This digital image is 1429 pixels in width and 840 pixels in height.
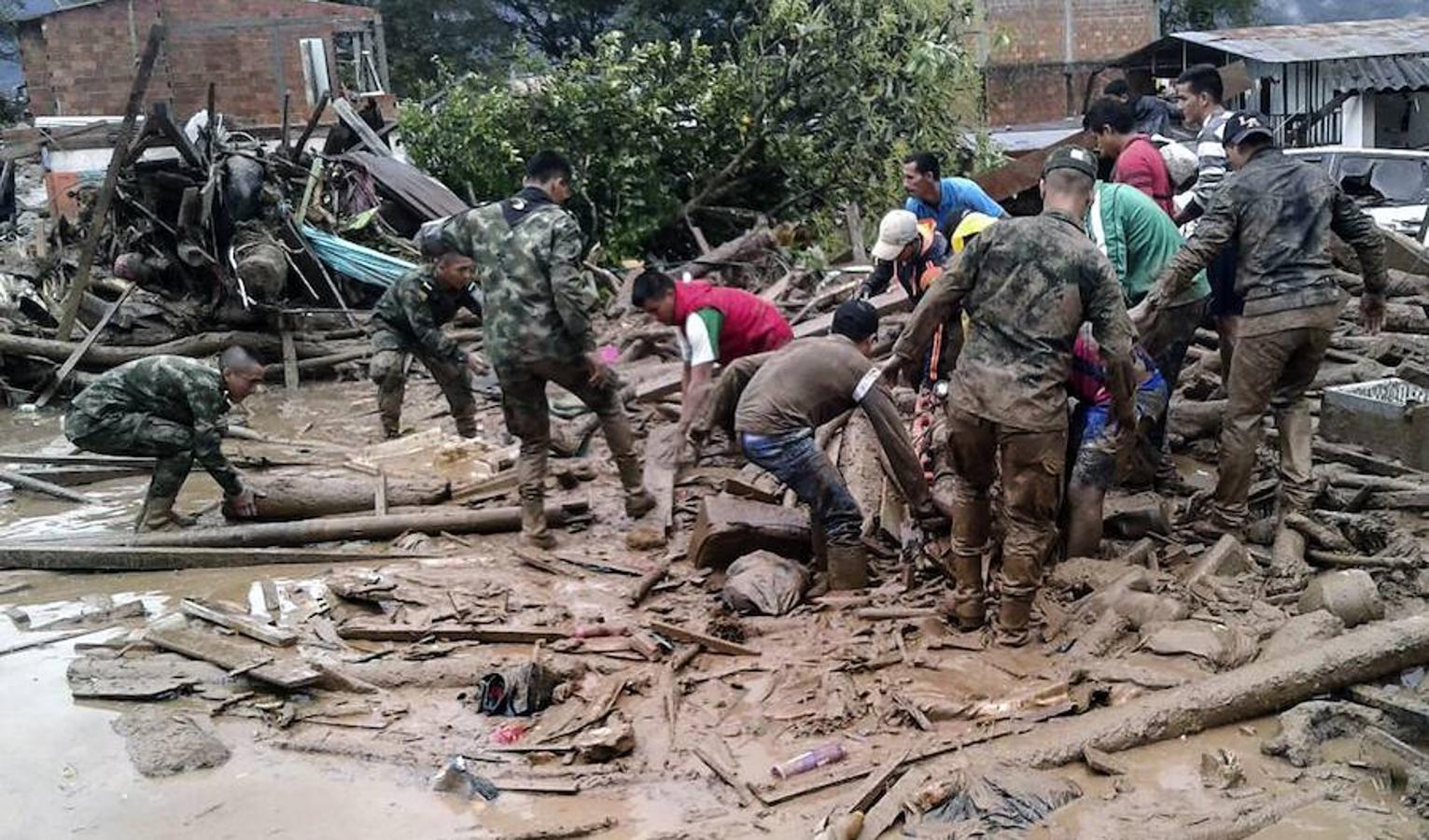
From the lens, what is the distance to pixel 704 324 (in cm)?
722

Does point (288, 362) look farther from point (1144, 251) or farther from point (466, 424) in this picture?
point (1144, 251)

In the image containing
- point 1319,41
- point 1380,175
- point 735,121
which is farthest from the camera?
point 1319,41

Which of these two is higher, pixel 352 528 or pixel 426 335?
pixel 426 335

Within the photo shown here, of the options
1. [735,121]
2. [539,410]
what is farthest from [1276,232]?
[735,121]

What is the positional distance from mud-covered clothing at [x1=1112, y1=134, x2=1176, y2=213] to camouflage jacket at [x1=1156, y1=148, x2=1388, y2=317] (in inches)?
49.7

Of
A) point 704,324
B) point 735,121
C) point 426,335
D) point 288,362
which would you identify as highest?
point 735,121

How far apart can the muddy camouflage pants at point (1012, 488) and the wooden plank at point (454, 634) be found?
204 centimetres

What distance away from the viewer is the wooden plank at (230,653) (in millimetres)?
5637

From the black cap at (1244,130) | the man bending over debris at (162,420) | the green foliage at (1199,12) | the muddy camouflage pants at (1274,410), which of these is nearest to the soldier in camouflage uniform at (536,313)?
the man bending over debris at (162,420)

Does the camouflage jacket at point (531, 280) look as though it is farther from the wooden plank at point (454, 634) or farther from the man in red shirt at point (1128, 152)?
the man in red shirt at point (1128, 152)

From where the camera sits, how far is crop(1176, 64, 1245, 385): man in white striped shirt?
23.3ft

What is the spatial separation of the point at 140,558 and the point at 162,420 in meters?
0.96

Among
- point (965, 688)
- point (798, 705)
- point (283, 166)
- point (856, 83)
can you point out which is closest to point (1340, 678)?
point (965, 688)

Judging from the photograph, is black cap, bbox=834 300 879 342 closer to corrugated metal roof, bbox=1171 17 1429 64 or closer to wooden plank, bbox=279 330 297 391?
wooden plank, bbox=279 330 297 391
